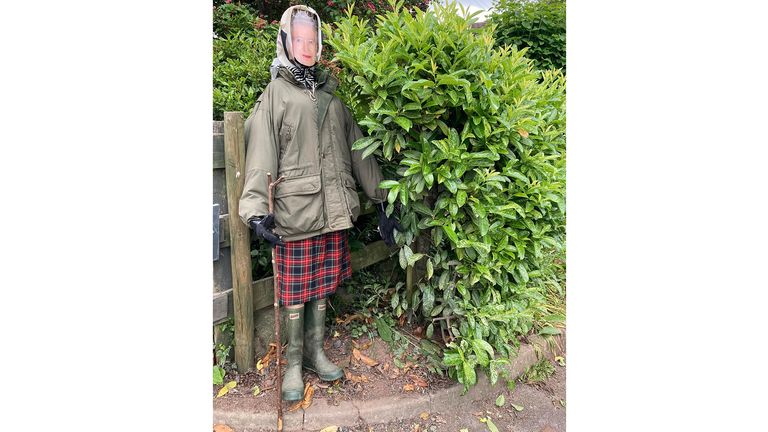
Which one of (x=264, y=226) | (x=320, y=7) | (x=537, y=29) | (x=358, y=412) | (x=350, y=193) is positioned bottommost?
(x=358, y=412)

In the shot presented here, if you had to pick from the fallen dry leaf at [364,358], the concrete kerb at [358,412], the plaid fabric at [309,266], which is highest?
the plaid fabric at [309,266]

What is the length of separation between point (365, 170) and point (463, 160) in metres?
0.52

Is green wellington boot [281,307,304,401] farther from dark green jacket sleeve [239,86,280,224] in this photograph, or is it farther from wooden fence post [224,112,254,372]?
dark green jacket sleeve [239,86,280,224]

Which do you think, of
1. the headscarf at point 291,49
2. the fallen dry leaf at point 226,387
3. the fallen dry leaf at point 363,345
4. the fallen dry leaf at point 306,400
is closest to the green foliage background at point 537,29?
the headscarf at point 291,49

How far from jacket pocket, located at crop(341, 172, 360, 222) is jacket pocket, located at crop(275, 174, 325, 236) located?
0.51ft

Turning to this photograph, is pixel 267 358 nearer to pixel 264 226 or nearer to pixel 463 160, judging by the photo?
pixel 264 226

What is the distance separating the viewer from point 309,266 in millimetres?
2482

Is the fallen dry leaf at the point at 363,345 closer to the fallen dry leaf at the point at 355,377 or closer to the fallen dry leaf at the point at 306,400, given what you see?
the fallen dry leaf at the point at 355,377

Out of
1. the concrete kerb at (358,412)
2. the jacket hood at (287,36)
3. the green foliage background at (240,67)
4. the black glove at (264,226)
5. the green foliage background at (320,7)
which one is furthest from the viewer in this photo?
the green foliage background at (320,7)

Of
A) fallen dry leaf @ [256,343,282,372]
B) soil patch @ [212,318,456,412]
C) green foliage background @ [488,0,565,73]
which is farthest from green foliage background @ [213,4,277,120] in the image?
green foliage background @ [488,0,565,73]

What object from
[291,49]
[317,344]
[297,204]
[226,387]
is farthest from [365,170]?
[226,387]

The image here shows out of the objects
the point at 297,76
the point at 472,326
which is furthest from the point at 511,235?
the point at 297,76

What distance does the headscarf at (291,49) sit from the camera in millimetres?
2307

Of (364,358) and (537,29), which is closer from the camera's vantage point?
(364,358)
